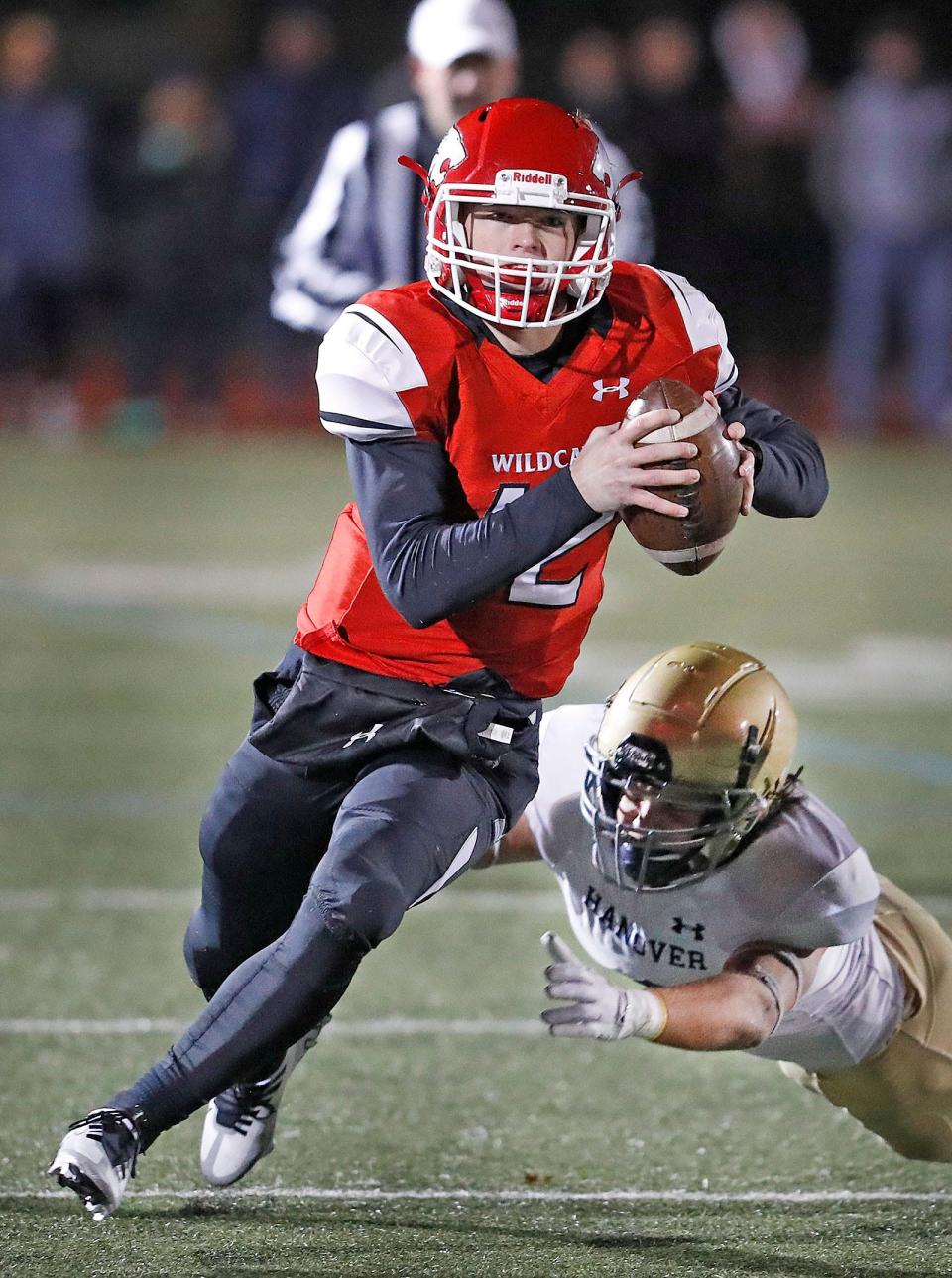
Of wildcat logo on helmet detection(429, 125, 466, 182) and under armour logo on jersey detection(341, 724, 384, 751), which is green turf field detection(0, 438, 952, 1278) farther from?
wildcat logo on helmet detection(429, 125, 466, 182)

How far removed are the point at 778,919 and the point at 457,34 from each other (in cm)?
281

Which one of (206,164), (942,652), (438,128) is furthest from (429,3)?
(206,164)

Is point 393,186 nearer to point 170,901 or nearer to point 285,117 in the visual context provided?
point 170,901

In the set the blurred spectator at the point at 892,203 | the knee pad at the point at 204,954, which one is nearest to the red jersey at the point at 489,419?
the knee pad at the point at 204,954

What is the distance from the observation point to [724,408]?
11.5 ft

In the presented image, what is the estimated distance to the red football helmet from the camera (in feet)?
10.7

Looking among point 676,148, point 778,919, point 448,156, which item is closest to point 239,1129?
point 778,919

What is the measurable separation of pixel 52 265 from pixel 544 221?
11.2 m

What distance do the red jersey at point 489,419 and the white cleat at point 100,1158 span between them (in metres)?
0.78

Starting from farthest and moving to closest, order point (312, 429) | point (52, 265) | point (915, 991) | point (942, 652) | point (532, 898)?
point (312, 429) → point (52, 265) → point (942, 652) → point (532, 898) → point (915, 991)

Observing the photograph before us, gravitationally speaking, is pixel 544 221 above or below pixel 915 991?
above

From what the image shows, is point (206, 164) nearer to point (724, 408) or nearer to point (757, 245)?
point (757, 245)

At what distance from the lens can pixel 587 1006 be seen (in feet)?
9.79

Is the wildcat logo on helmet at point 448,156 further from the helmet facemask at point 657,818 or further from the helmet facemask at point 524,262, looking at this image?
the helmet facemask at point 657,818
